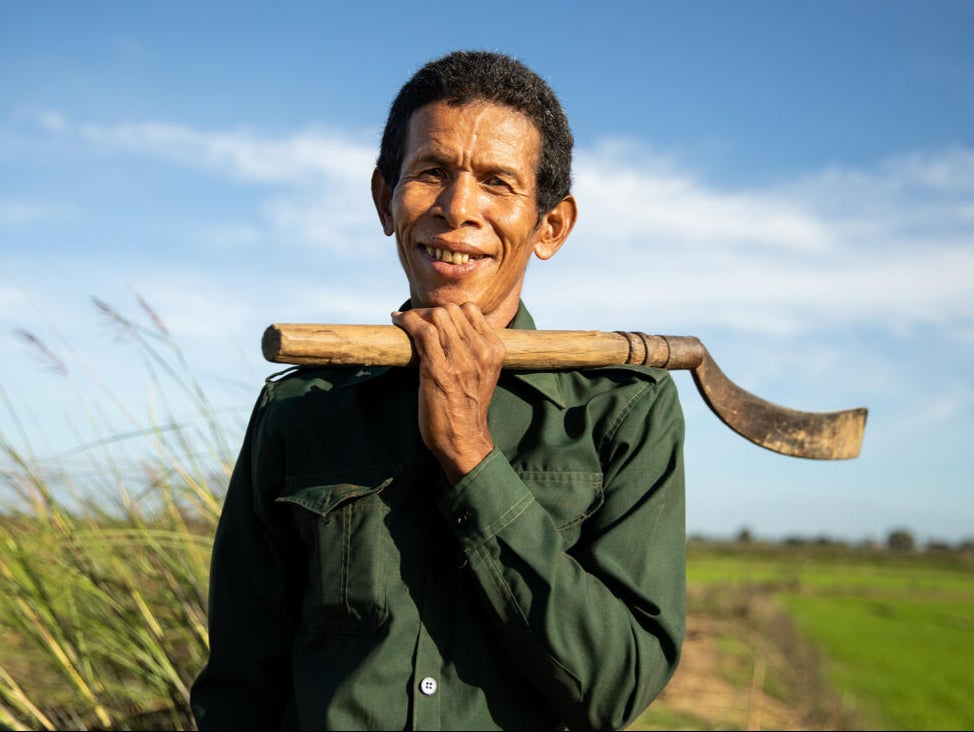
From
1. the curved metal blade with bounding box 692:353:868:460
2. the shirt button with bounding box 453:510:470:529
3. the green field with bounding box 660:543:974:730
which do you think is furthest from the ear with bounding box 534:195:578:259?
the green field with bounding box 660:543:974:730

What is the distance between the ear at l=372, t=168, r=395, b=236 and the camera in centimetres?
215

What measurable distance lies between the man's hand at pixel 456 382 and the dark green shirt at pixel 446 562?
5 cm

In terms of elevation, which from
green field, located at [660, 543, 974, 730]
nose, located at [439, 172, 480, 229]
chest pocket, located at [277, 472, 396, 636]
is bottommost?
green field, located at [660, 543, 974, 730]

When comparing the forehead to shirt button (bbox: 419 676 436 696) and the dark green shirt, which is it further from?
shirt button (bbox: 419 676 436 696)

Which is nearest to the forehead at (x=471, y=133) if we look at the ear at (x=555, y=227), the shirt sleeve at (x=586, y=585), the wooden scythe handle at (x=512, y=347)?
the ear at (x=555, y=227)

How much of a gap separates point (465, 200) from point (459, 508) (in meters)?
0.70

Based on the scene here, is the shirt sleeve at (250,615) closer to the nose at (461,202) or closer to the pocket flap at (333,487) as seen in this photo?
the pocket flap at (333,487)

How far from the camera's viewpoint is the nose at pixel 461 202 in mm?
1849

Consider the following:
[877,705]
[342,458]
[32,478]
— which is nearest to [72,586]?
[32,478]

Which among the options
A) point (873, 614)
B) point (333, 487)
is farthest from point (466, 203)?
point (873, 614)

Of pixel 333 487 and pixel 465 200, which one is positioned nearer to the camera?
pixel 333 487

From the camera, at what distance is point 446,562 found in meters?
1.68

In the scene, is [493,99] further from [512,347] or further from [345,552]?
[345,552]

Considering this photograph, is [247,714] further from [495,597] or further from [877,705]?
[877,705]
